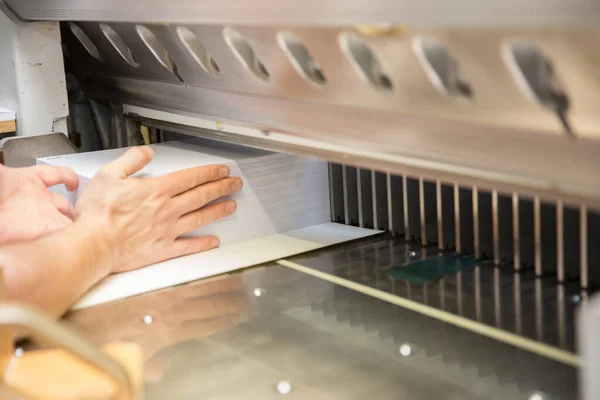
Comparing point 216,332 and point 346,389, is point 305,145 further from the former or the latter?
point 346,389

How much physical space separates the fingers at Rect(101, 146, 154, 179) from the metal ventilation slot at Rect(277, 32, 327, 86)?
1.60 ft

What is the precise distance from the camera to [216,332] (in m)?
1.19

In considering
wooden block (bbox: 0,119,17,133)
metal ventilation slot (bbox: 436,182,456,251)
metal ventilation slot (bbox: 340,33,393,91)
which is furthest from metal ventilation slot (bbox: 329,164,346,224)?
wooden block (bbox: 0,119,17,133)

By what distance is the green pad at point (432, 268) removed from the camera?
1361 mm

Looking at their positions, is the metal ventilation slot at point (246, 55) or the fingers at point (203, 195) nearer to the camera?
the metal ventilation slot at point (246, 55)

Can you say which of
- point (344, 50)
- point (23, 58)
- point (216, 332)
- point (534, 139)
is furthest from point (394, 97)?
point (23, 58)

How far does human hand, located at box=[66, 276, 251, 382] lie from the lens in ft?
3.85

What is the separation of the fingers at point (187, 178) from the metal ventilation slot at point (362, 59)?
57 centimetres

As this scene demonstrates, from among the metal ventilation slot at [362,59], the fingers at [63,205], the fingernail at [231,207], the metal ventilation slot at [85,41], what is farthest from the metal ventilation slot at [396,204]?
the metal ventilation slot at [85,41]

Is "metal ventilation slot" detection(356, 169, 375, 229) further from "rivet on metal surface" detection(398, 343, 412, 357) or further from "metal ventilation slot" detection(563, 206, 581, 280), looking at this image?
"rivet on metal surface" detection(398, 343, 412, 357)

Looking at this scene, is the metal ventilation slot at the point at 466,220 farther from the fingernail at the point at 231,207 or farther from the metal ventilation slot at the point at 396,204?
the fingernail at the point at 231,207

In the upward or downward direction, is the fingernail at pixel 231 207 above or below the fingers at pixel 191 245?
above

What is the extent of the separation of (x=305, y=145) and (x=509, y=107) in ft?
1.75

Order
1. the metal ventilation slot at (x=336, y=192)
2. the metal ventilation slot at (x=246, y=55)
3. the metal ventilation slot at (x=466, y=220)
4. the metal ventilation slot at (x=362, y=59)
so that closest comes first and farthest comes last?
the metal ventilation slot at (x=362, y=59) < the metal ventilation slot at (x=246, y=55) < the metal ventilation slot at (x=466, y=220) < the metal ventilation slot at (x=336, y=192)
